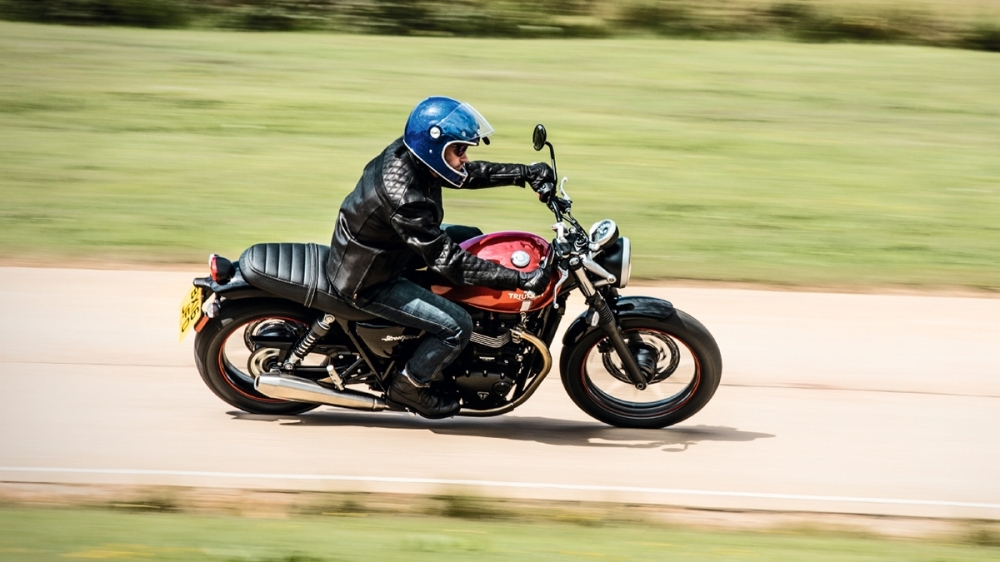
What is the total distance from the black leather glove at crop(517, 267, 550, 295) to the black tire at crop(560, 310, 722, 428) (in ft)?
1.61

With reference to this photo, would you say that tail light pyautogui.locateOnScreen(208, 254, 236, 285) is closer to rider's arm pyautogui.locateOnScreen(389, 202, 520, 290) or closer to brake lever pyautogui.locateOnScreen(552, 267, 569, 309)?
rider's arm pyautogui.locateOnScreen(389, 202, 520, 290)

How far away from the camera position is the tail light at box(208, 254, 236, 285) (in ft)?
19.7

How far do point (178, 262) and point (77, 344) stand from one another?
191cm

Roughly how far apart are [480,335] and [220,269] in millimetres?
1332

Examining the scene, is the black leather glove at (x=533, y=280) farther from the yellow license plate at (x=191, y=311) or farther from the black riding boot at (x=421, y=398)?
the yellow license plate at (x=191, y=311)

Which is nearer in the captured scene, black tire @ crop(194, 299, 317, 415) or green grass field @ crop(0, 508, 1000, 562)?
green grass field @ crop(0, 508, 1000, 562)

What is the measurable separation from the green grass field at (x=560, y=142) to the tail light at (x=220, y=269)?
3350 millimetres

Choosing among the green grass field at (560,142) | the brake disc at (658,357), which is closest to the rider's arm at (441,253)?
the brake disc at (658,357)

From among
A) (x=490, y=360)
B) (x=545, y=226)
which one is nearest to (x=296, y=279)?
(x=490, y=360)

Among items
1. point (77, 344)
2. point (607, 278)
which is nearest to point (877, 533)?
point (607, 278)

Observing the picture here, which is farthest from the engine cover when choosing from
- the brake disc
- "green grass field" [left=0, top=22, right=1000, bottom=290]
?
"green grass field" [left=0, top=22, right=1000, bottom=290]

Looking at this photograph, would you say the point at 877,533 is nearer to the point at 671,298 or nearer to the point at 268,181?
the point at 671,298

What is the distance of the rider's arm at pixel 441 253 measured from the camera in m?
5.64

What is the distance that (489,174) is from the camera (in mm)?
6227
